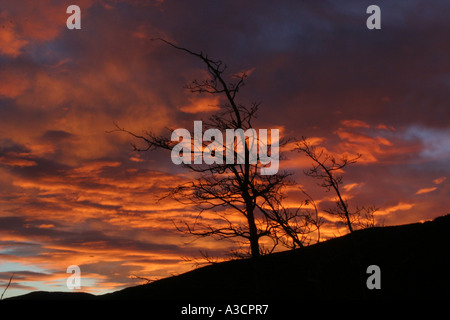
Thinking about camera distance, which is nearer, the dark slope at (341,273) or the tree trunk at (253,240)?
the tree trunk at (253,240)

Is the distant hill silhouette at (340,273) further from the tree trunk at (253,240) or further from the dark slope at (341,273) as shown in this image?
the tree trunk at (253,240)

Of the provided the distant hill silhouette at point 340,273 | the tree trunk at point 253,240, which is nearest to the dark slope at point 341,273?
the distant hill silhouette at point 340,273

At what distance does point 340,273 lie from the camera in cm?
1794

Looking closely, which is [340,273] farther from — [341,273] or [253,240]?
[253,240]

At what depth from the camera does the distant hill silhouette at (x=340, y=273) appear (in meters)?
15.7

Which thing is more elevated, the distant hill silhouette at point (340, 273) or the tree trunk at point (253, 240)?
the tree trunk at point (253, 240)

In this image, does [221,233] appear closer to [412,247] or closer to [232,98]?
[232,98]

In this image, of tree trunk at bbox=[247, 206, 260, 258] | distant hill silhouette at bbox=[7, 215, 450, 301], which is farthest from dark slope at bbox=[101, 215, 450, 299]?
tree trunk at bbox=[247, 206, 260, 258]

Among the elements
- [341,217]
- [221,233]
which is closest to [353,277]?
[341,217]

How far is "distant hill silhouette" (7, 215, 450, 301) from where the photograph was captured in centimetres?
1566

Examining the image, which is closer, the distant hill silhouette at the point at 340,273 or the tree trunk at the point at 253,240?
the tree trunk at the point at 253,240

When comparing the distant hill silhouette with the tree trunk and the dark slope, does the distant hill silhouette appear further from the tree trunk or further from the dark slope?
the tree trunk
